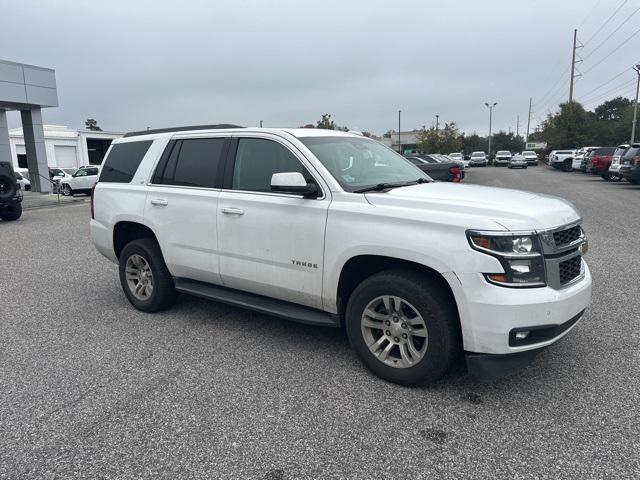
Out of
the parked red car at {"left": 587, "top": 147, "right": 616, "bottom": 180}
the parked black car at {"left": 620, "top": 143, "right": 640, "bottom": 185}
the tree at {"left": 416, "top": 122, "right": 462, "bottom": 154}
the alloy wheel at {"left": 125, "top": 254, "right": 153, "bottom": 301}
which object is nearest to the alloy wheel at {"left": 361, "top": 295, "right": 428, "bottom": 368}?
the alloy wheel at {"left": 125, "top": 254, "right": 153, "bottom": 301}

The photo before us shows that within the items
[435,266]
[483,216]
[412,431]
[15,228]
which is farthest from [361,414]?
[15,228]

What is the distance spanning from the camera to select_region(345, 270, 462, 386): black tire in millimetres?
3205

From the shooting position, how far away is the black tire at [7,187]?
13805mm

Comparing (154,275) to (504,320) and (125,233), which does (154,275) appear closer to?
(125,233)

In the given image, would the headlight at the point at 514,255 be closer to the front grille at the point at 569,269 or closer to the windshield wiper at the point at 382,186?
the front grille at the point at 569,269

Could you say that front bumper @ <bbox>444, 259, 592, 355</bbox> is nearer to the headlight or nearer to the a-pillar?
the headlight

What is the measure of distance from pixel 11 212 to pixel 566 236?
15.5 m

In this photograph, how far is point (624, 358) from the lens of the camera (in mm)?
3891

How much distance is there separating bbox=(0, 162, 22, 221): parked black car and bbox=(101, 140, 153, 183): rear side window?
10421 millimetres

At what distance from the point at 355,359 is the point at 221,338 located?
1323 mm

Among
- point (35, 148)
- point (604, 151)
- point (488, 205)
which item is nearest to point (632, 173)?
point (604, 151)

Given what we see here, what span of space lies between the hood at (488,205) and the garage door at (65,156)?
158 feet

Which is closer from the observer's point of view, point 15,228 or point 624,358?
point 624,358

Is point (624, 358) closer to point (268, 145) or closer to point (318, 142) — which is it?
point (318, 142)
